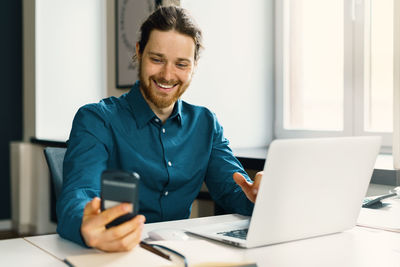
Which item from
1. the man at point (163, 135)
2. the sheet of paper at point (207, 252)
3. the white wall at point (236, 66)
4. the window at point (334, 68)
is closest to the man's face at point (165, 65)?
the man at point (163, 135)

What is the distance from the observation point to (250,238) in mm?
1061

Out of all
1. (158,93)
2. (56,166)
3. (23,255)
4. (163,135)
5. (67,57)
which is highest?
(67,57)

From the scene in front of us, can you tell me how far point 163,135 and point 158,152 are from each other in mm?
58

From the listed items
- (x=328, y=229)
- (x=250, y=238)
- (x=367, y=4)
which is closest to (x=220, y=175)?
(x=328, y=229)

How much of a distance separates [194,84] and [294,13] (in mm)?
→ 685

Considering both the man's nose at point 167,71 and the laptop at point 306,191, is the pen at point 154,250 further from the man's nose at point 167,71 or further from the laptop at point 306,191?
the man's nose at point 167,71

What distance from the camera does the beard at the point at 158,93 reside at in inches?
64.1

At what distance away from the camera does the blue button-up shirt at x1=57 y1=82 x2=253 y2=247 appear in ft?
4.83

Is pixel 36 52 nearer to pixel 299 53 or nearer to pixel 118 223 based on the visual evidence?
pixel 299 53

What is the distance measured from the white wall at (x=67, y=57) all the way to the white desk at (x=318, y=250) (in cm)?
290

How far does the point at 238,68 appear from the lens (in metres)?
2.82

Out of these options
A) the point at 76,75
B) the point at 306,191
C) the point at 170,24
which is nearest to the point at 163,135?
the point at 170,24

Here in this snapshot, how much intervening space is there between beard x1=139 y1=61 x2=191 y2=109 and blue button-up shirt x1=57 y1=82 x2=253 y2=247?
3 cm

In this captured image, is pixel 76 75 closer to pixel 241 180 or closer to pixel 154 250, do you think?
pixel 241 180
